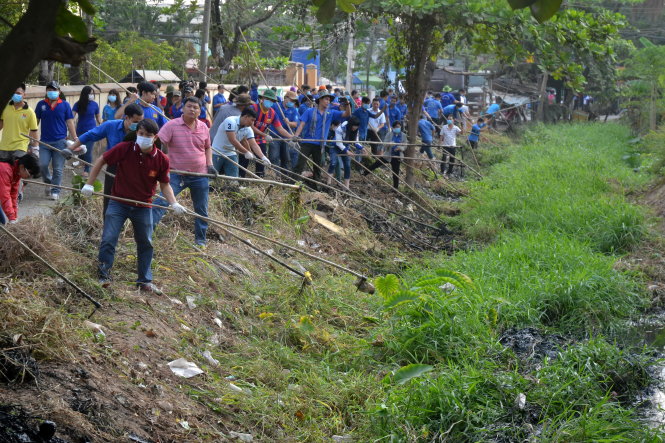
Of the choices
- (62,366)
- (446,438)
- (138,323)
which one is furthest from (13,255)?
(446,438)

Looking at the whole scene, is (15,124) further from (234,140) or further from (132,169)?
(132,169)

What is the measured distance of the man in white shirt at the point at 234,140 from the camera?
908 centimetres

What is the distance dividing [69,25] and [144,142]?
3.68 m

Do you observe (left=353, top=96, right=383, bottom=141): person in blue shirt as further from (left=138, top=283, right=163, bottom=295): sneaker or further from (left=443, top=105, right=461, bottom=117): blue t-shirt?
(left=138, top=283, right=163, bottom=295): sneaker

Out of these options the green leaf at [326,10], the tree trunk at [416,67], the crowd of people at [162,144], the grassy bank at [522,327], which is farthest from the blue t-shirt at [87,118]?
the green leaf at [326,10]

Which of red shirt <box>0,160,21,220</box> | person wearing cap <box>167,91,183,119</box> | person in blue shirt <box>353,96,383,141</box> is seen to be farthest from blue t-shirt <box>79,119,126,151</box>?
person in blue shirt <box>353,96,383,141</box>

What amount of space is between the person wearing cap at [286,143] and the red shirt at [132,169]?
479 cm

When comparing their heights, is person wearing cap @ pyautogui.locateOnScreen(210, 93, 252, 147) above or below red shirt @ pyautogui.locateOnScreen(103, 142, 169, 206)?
above

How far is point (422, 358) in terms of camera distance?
6359 millimetres

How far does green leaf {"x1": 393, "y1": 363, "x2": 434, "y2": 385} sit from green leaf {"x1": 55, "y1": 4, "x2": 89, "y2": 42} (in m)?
3.80

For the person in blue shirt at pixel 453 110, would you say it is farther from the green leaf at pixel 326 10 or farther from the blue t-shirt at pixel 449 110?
the green leaf at pixel 326 10

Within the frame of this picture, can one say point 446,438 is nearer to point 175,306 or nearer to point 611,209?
point 175,306

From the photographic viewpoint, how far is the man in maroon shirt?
616 centimetres

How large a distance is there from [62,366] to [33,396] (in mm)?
409
